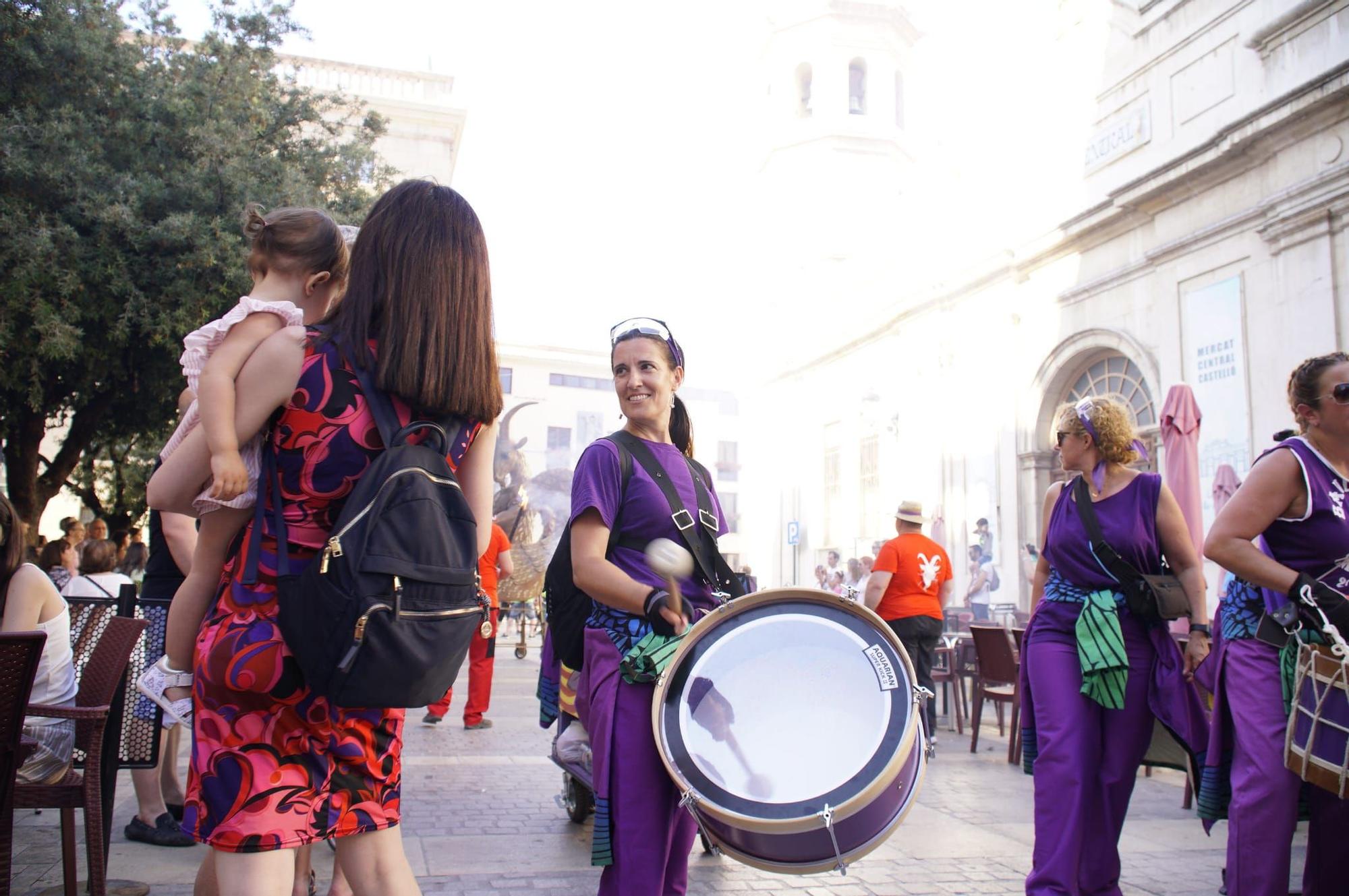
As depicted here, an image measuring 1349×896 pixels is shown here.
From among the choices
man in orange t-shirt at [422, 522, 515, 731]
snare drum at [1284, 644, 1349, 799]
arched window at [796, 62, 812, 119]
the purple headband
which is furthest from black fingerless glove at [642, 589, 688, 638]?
arched window at [796, 62, 812, 119]

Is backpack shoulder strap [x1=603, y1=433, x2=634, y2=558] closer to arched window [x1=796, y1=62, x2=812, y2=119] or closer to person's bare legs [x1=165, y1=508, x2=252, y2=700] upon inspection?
person's bare legs [x1=165, y1=508, x2=252, y2=700]

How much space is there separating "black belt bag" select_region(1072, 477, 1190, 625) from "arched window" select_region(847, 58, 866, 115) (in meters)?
39.1

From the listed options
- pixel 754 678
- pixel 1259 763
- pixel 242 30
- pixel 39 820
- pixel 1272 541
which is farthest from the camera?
pixel 242 30

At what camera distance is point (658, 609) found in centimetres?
262

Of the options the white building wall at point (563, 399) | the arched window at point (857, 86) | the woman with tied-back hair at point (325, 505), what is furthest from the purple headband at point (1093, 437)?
the white building wall at point (563, 399)

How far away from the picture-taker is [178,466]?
2184mm

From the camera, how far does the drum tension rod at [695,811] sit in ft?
7.66

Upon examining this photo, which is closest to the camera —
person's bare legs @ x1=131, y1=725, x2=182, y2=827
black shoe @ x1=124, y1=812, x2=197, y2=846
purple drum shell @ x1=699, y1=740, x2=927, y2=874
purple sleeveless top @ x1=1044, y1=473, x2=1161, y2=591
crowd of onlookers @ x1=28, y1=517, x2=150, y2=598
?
purple drum shell @ x1=699, y1=740, x2=927, y2=874

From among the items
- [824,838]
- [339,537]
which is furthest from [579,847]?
Answer: [339,537]

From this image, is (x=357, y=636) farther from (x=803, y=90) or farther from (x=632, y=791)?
(x=803, y=90)

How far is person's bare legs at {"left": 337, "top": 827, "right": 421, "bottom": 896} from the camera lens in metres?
2.13

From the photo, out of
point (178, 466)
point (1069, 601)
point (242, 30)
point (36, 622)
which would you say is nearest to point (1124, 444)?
point (1069, 601)

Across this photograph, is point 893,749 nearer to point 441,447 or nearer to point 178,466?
point 441,447

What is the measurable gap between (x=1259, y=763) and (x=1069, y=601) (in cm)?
91
